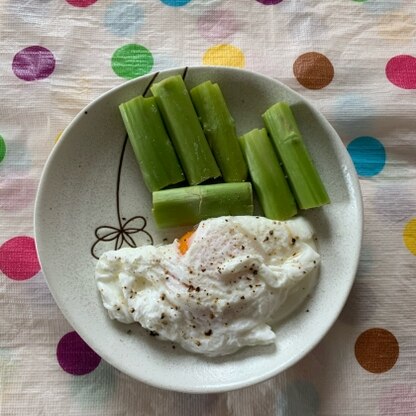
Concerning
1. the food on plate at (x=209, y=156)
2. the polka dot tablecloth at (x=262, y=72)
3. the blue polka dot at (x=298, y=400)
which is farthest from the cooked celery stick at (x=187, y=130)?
the blue polka dot at (x=298, y=400)

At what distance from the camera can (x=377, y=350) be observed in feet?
5.94

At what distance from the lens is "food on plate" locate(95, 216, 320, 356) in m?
1.64

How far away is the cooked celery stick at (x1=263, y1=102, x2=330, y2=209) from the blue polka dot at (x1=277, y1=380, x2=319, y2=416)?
55cm

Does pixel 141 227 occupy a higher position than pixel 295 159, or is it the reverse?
pixel 295 159

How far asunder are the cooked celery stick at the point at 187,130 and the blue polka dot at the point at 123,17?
34cm

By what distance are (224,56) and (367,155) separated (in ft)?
1.92

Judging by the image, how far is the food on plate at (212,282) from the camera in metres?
1.64

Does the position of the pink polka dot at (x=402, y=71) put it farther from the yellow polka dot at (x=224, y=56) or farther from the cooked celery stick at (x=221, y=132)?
the cooked celery stick at (x=221, y=132)

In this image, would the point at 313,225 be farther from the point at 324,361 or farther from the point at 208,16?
the point at 208,16

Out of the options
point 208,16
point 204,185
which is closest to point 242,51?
point 208,16

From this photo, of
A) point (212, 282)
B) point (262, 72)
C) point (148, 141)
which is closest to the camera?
point (212, 282)

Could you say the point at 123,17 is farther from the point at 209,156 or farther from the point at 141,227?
the point at 141,227

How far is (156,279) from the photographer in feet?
5.49

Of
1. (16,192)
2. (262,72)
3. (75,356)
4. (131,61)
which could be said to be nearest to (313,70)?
(262,72)
